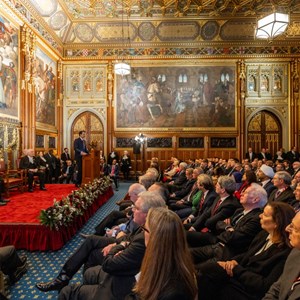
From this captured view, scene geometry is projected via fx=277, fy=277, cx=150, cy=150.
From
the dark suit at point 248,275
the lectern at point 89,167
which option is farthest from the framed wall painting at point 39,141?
the dark suit at point 248,275

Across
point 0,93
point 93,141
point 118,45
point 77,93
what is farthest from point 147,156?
point 0,93

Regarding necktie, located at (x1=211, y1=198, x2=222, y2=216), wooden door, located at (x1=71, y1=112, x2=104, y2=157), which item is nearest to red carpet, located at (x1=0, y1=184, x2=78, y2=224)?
necktie, located at (x1=211, y1=198, x2=222, y2=216)

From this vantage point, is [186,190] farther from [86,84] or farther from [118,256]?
[86,84]

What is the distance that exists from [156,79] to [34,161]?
872 cm

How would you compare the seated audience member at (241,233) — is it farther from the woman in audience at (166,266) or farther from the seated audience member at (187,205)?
the seated audience member at (187,205)

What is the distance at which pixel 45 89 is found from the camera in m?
13.9

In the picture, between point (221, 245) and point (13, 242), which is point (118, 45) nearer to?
point (13, 242)

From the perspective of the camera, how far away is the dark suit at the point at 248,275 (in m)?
2.23

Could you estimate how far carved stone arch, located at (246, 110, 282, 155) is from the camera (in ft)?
52.2

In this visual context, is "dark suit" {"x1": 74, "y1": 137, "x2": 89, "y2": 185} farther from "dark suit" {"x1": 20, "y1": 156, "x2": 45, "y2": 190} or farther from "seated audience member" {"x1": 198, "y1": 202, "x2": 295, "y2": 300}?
"seated audience member" {"x1": 198, "y1": 202, "x2": 295, "y2": 300}

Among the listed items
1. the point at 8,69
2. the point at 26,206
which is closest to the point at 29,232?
the point at 26,206

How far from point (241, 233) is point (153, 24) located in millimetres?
14672

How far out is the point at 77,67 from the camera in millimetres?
15945

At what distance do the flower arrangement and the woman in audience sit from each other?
3.42 metres
